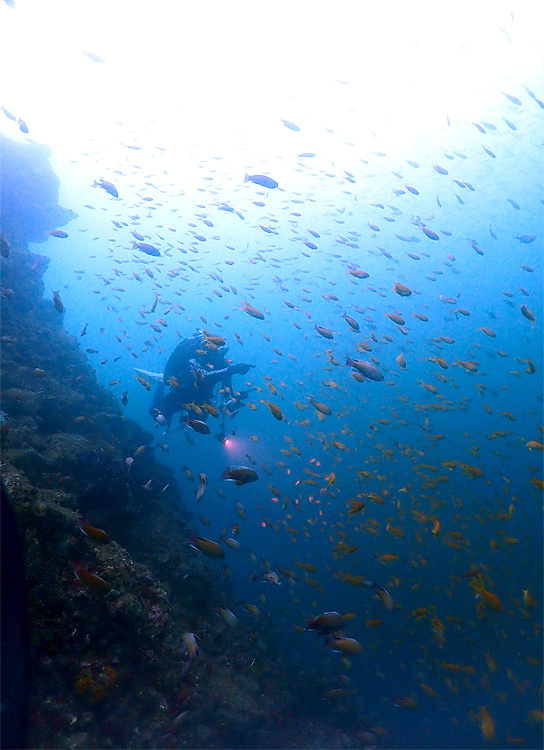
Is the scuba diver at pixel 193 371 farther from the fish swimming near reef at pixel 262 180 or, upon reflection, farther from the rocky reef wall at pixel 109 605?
the fish swimming near reef at pixel 262 180

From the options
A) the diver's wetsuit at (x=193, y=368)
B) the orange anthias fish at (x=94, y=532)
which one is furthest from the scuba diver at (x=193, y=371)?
the orange anthias fish at (x=94, y=532)

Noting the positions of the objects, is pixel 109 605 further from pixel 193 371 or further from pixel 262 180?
pixel 193 371

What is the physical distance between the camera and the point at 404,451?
1148 cm

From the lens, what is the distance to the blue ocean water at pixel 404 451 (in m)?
10.7

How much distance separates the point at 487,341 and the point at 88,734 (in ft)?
301

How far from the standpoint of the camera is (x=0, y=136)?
19922mm

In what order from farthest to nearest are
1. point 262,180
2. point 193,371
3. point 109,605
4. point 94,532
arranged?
1. point 193,371
2. point 262,180
3. point 109,605
4. point 94,532

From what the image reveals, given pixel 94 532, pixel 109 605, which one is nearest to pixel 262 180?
pixel 94 532

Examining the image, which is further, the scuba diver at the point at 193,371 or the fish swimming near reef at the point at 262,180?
the scuba diver at the point at 193,371

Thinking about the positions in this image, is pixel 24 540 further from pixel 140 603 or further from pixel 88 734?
pixel 88 734

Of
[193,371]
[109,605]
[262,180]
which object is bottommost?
[193,371]

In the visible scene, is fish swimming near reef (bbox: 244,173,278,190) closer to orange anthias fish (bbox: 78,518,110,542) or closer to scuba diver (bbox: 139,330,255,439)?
orange anthias fish (bbox: 78,518,110,542)

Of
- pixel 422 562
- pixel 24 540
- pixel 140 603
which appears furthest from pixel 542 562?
pixel 24 540

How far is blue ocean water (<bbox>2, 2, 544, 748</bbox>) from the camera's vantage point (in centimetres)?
1073
